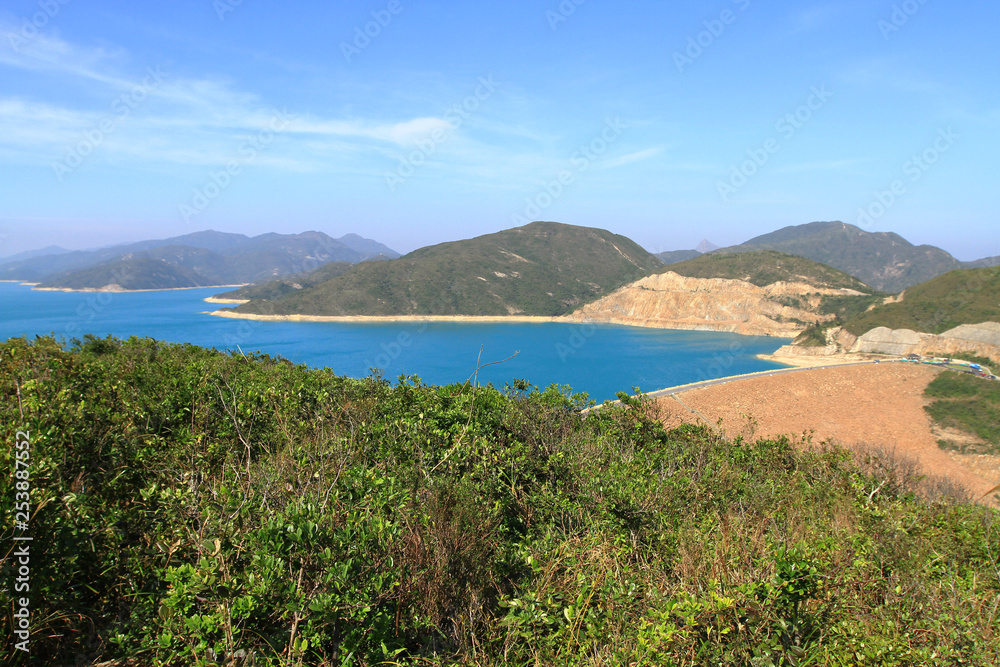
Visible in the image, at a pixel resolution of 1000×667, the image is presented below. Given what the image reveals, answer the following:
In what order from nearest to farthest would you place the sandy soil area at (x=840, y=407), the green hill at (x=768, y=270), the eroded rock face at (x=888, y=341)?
the sandy soil area at (x=840, y=407)
the eroded rock face at (x=888, y=341)
the green hill at (x=768, y=270)

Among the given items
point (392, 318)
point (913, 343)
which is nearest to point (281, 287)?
point (392, 318)

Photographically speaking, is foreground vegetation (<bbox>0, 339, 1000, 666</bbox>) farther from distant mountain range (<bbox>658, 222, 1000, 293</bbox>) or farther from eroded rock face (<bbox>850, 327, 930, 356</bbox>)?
distant mountain range (<bbox>658, 222, 1000, 293</bbox>)

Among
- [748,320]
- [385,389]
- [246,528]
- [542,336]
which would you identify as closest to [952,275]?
[748,320]

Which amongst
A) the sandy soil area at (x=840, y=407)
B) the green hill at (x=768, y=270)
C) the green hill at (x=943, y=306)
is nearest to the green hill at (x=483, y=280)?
the green hill at (x=768, y=270)

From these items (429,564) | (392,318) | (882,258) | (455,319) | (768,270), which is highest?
(882,258)

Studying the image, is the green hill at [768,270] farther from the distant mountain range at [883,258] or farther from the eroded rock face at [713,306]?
the distant mountain range at [883,258]

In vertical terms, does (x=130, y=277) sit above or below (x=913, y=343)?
above

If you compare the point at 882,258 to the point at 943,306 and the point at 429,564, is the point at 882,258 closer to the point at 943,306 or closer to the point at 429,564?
the point at 943,306
